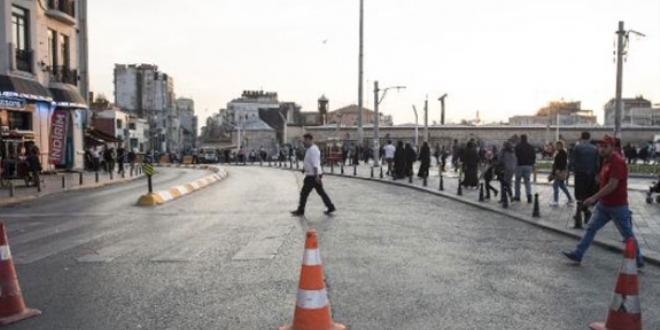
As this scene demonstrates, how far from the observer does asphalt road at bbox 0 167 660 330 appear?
19.5 ft

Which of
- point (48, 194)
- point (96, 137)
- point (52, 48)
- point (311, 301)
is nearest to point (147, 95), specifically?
point (96, 137)

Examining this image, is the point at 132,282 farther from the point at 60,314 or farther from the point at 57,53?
the point at 57,53

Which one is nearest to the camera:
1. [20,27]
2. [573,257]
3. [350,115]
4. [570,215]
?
[573,257]

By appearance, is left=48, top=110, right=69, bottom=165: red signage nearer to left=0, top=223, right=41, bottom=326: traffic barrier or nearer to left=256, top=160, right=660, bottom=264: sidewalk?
left=256, top=160, right=660, bottom=264: sidewalk

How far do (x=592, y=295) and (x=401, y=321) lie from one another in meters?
2.49

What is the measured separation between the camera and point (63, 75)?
109 ft

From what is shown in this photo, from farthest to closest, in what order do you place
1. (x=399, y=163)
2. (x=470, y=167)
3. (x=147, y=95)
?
(x=147, y=95), (x=399, y=163), (x=470, y=167)

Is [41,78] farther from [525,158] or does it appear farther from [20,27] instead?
[525,158]

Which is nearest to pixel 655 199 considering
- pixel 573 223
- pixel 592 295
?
pixel 573 223

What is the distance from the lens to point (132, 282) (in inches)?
287

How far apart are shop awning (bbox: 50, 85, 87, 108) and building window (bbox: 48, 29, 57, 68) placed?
160cm

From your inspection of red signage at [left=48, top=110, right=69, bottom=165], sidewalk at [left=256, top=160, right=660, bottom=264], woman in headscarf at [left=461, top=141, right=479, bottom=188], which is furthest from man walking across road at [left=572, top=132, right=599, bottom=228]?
red signage at [left=48, top=110, right=69, bottom=165]

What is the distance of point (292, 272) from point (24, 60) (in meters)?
26.5

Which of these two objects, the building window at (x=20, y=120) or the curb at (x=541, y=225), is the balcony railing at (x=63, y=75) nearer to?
the building window at (x=20, y=120)
